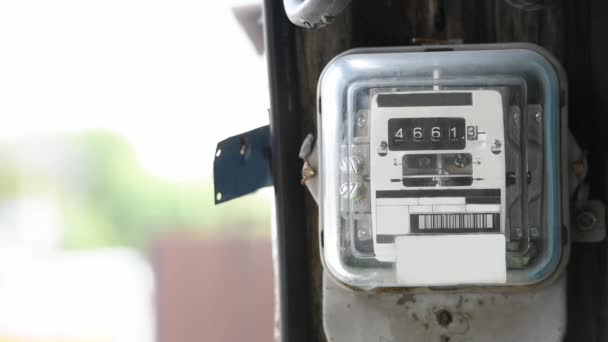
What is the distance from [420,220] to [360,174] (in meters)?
0.06

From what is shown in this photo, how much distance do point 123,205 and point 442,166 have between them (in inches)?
102

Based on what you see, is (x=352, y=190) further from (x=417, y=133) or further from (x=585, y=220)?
(x=585, y=220)

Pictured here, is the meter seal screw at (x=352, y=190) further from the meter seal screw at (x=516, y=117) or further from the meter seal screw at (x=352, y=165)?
the meter seal screw at (x=516, y=117)

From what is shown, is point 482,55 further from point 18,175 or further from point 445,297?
point 18,175

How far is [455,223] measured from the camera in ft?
1.72

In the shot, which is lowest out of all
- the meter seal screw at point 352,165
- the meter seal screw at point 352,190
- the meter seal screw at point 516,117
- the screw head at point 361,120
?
the meter seal screw at point 352,190

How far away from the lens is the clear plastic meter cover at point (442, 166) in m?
0.52

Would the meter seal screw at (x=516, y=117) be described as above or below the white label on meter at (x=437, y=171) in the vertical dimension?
above

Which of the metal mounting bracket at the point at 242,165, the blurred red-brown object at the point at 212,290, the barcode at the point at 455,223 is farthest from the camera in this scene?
the blurred red-brown object at the point at 212,290

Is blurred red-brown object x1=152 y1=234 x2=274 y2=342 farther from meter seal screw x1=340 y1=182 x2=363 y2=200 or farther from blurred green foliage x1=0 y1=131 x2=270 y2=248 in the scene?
meter seal screw x1=340 y1=182 x2=363 y2=200

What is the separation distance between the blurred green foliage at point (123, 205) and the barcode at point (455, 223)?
2.08 m

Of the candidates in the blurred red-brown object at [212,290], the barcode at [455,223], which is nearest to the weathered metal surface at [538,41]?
the barcode at [455,223]

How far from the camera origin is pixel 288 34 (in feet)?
2.01

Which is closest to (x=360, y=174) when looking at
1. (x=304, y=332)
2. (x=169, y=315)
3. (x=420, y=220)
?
(x=420, y=220)
